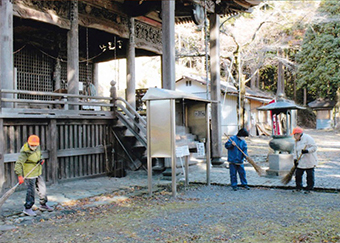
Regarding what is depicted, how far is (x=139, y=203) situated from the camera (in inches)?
291

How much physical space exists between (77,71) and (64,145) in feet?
9.18

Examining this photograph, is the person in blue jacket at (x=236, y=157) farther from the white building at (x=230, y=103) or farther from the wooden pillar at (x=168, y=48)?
the white building at (x=230, y=103)

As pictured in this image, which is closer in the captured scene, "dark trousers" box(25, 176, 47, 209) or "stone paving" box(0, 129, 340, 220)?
"dark trousers" box(25, 176, 47, 209)

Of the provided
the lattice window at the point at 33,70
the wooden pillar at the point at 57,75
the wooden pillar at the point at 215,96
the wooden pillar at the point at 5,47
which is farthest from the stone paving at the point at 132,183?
the wooden pillar at the point at 57,75

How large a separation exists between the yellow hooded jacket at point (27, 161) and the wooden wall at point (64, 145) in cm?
223

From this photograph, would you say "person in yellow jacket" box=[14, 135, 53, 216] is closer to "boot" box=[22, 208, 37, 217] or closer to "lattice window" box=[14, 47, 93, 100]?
"boot" box=[22, 208, 37, 217]

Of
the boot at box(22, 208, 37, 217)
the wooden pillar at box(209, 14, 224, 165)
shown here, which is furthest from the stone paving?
the wooden pillar at box(209, 14, 224, 165)

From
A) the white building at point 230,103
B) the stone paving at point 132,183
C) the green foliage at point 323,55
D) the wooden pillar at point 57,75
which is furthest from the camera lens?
the green foliage at point 323,55

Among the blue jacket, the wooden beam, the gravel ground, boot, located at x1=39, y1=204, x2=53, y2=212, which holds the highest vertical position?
the wooden beam

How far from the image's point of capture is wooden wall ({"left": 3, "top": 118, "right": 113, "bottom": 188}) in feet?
28.1

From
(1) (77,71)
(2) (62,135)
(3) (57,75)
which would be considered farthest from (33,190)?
→ (3) (57,75)

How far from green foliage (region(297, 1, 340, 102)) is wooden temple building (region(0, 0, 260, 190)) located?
21.9 meters

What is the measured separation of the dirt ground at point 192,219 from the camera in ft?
16.7

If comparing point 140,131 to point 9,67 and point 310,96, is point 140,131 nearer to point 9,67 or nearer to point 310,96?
point 9,67
